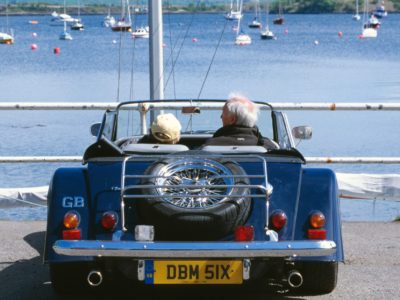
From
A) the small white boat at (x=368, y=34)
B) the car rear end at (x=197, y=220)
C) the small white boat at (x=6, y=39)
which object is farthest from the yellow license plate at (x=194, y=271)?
the small white boat at (x=368, y=34)

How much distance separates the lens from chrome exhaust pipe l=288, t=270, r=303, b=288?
637 cm

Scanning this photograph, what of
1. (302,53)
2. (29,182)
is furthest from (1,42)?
(29,182)

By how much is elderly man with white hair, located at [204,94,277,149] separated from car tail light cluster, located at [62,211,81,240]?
1.19m

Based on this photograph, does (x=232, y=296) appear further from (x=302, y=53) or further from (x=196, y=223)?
(x=302, y=53)

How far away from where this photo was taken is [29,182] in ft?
54.2

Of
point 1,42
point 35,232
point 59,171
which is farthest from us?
point 1,42

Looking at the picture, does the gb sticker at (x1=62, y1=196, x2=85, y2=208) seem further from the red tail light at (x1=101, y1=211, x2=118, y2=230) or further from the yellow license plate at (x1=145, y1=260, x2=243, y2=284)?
the yellow license plate at (x1=145, y1=260, x2=243, y2=284)

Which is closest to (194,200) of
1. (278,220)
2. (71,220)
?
(278,220)

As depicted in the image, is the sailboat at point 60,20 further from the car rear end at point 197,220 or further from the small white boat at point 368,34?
the car rear end at point 197,220

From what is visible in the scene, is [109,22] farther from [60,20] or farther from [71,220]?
[71,220]

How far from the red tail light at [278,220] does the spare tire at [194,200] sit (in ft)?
0.57

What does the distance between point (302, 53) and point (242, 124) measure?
67.5 metres

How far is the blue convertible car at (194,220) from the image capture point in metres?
6.07

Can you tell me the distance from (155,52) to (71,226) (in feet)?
17.7
